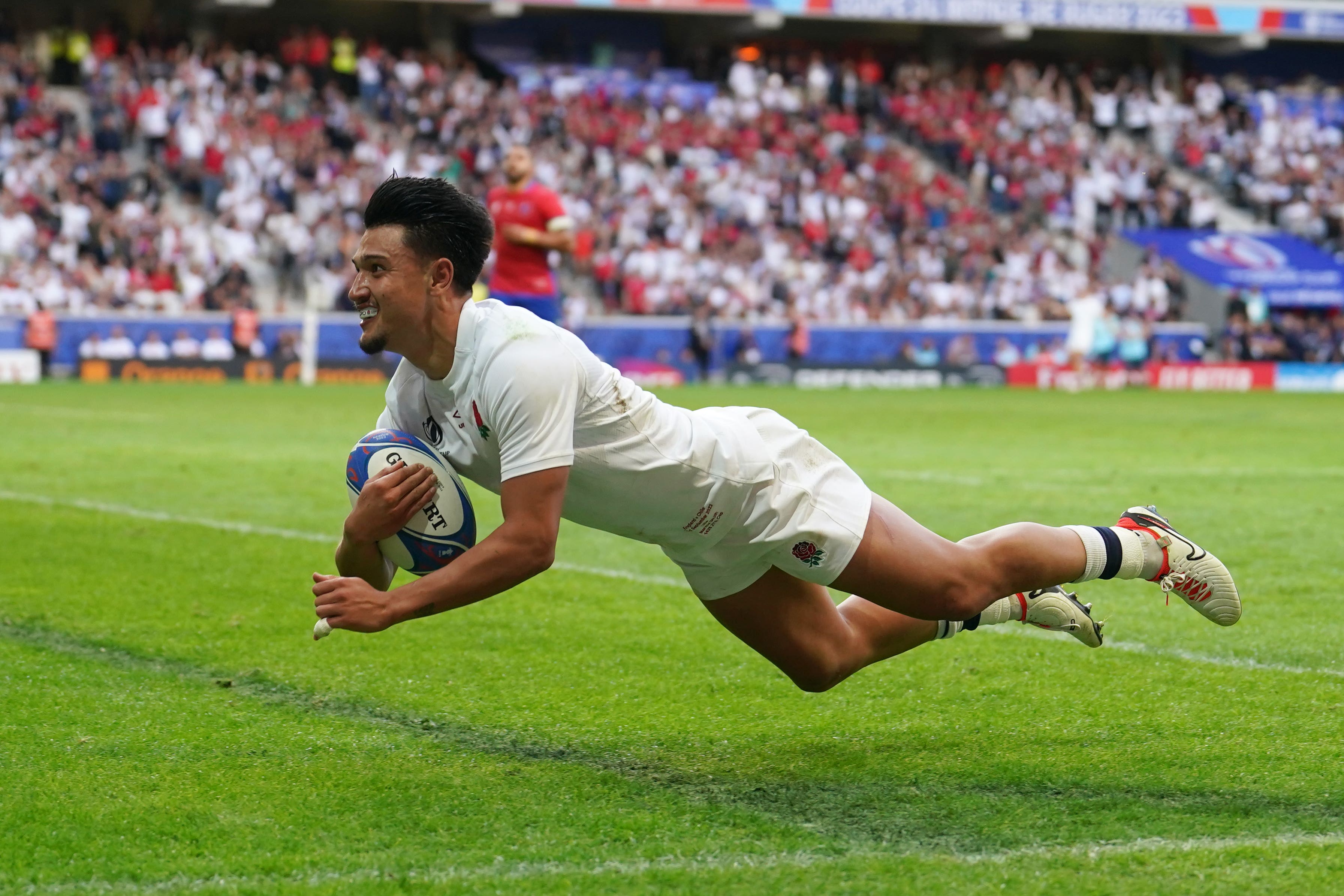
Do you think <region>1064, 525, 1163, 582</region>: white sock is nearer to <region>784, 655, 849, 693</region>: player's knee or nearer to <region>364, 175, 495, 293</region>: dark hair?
<region>784, 655, 849, 693</region>: player's knee

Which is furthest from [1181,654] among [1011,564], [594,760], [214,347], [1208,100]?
[1208,100]

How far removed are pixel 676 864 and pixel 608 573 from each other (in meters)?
4.64

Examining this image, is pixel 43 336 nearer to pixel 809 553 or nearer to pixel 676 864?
pixel 809 553

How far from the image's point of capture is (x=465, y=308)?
4.07 metres

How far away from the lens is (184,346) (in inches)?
1053

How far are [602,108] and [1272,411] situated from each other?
1723 centimetres

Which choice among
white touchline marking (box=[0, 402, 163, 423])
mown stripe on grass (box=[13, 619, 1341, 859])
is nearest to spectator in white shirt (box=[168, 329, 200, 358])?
white touchline marking (box=[0, 402, 163, 423])

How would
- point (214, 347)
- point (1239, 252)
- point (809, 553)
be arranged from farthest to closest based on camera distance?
point (1239, 252), point (214, 347), point (809, 553)

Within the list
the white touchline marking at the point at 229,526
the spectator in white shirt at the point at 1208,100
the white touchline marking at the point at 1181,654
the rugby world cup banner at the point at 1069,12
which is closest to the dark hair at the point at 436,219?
the white touchline marking at the point at 1181,654

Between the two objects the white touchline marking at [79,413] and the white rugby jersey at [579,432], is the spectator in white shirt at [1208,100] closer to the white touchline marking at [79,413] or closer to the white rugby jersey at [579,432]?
the white touchline marking at [79,413]

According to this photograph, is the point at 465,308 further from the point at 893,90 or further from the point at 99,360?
the point at 893,90

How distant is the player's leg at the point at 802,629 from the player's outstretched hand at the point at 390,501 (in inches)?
37.0

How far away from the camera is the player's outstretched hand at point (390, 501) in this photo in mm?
4023

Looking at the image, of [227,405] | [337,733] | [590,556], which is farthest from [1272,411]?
[337,733]
